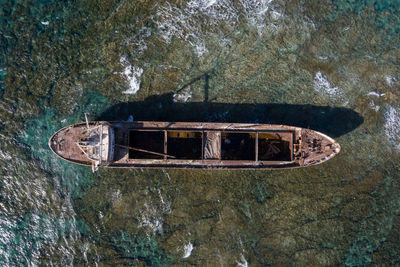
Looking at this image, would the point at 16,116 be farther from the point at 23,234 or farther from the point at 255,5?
the point at 255,5

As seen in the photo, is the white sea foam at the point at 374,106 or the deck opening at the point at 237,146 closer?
the deck opening at the point at 237,146

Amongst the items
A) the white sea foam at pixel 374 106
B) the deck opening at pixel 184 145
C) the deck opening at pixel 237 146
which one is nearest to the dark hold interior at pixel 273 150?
the deck opening at pixel 237 146

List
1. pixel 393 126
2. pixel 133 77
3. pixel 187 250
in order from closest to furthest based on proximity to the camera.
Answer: pixel 187 250 < pixel 133 77 < pixel 393 126

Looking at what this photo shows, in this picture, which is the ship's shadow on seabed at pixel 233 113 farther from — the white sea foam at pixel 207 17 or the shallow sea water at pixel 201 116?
the white sea foam at pixel 207 17

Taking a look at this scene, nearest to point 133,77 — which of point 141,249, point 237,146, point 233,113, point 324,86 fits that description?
point 233,113

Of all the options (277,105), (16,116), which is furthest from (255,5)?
(16,116)

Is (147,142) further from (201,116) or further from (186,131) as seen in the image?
(201,116)

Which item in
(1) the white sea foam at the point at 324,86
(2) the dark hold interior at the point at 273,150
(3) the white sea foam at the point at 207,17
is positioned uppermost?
(3) the white sea foam at the point at 207,17

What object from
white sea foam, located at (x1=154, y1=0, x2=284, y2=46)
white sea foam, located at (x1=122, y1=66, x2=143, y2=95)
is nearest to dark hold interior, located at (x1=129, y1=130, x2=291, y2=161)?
white sea foam, located at (x1=122, y1=66, x2=143, y2=95)
